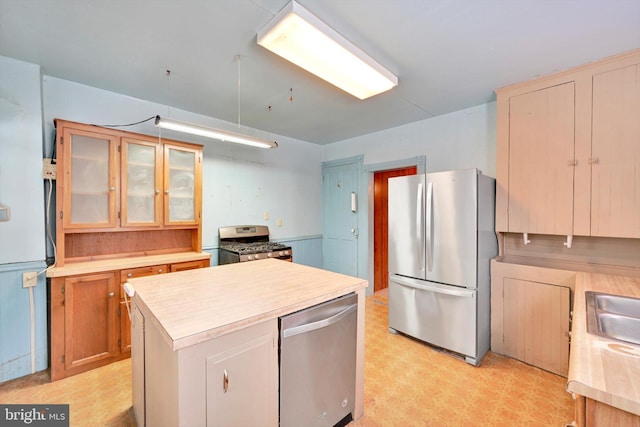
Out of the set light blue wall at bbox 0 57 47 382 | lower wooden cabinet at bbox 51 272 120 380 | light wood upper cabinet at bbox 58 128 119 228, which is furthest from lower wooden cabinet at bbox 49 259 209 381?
light wood upper cabinet at bbox 58 128 119 228

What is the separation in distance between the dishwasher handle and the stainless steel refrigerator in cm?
135

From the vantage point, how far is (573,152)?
2.23 meters

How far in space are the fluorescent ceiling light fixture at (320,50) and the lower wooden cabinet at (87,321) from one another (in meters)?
2.27

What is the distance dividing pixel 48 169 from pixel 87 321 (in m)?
1.34

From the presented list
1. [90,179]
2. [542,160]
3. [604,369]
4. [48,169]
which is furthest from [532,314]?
[48,169]

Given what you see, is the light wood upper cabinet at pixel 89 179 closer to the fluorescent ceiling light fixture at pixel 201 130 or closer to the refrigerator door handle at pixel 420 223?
the fluorescent ceiling light fixture at pixel 201 130

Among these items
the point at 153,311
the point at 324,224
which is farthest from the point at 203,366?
the point at 324,224

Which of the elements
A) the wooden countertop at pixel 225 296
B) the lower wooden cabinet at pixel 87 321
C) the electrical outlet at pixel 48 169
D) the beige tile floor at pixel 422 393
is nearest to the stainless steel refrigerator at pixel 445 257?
the beige tile floor at pixel 422 393

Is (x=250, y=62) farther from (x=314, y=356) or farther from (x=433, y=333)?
(x=433, y=333)

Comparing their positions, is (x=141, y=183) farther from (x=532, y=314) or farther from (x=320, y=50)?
(x=532, y=314)

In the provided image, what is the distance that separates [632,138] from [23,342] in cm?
509

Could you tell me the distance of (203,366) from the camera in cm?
104

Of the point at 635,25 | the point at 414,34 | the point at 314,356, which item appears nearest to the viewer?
the point at 314,356

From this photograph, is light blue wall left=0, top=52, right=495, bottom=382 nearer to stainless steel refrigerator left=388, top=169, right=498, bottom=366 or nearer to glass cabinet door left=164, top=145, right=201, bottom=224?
glass cabinet door left=164, top=145, right=201, bottom=224
